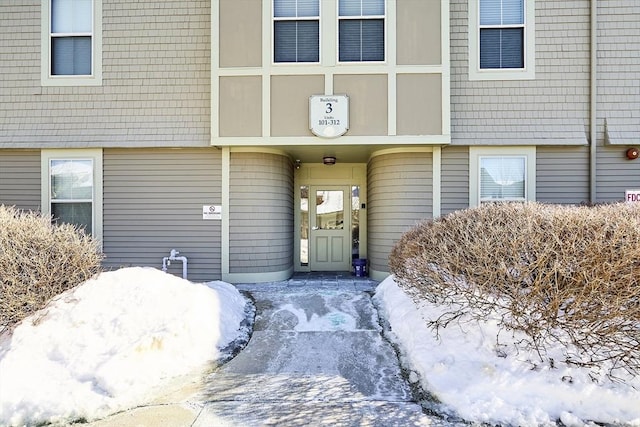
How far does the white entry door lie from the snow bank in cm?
377

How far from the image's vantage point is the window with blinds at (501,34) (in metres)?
6.94

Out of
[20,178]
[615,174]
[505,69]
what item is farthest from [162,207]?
[615,174]

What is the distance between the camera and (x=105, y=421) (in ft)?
10.0

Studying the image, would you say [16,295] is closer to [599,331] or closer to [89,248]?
[89,248]

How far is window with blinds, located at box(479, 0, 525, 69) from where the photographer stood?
6.94 meters

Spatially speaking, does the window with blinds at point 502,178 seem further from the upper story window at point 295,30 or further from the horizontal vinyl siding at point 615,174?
the upper story window at point 295,30

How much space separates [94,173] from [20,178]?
148 cm

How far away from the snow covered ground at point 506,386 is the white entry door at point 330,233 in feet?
15.6

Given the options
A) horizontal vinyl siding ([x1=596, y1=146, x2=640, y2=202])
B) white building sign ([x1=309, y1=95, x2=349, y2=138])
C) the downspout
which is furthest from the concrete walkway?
horizontal vinyl siding ([x1=596, y1=146, x2=640, y2=202])

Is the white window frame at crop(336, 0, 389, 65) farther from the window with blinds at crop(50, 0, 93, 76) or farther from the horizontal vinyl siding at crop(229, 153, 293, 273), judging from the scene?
the window with blinds at crop(50, 0, 93, 76)

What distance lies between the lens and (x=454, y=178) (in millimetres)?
7082

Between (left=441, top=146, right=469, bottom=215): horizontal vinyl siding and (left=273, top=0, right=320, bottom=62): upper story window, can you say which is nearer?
(left=273, top=0, right=320, bottom=62): upper story window

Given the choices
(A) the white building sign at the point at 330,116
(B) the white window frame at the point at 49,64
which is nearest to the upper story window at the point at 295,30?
(A) the white building sign at the point at 330,116

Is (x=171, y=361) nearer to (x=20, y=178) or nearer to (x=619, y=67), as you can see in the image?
(x=20, y=178)
